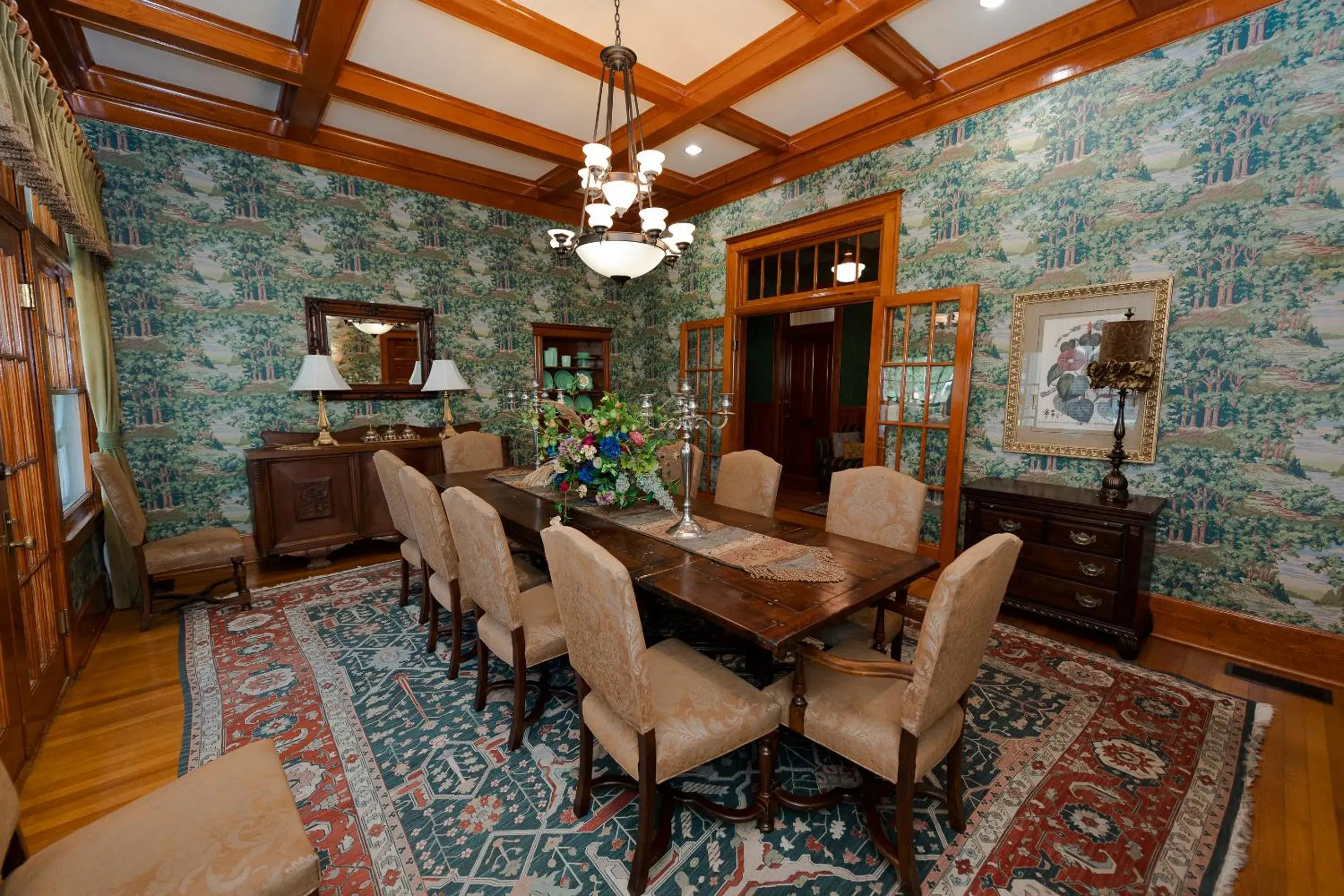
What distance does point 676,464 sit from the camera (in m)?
3.89

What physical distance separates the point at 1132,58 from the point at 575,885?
4.47 m

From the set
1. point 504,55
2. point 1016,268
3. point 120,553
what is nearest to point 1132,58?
point 1016,268

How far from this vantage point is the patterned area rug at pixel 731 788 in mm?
1511

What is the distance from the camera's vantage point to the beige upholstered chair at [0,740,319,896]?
0.97 meters

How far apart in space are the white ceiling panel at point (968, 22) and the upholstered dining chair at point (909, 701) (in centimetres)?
285

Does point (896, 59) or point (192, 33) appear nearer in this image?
point (192, 33)

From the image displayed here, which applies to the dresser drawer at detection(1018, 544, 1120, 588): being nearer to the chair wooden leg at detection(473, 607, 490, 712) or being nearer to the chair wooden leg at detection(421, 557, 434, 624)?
the chair wooden leg at detection(473, 607, 490, 712)

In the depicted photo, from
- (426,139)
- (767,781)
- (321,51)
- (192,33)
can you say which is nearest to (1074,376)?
(767,781)

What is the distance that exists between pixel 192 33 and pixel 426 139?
153cm

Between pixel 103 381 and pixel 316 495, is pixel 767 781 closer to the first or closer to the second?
pixel 316 495

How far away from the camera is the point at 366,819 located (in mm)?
1711

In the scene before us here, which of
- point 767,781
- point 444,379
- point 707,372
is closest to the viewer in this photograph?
point 767,781

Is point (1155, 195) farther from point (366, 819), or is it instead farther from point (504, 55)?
point (366, 819)

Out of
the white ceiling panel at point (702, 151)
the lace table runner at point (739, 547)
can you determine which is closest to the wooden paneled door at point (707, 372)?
the white ceiling panel at point (702, 151)
